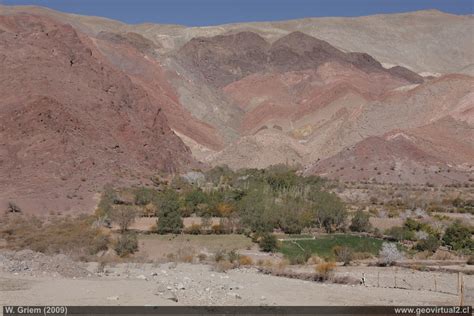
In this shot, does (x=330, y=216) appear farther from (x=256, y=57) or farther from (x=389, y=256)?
(x=256, y=57)

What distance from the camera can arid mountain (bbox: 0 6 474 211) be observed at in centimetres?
5538

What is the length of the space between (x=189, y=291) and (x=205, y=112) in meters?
87.9

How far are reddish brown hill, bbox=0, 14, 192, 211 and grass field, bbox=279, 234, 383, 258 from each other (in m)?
16.9

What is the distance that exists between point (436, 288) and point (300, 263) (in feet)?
24.7

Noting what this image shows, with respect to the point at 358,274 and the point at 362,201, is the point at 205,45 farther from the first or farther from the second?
the point at 358,274

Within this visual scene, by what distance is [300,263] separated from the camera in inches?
1172

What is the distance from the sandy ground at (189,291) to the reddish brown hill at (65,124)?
2547cm

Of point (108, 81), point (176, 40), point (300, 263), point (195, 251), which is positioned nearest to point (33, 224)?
point (195, 251)

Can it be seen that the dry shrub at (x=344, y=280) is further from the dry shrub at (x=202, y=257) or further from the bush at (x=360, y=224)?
the bush at (x=360, y=224)

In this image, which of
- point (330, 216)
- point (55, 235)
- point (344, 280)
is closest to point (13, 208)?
point (55, 235)

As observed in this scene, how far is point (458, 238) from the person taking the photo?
37688mm

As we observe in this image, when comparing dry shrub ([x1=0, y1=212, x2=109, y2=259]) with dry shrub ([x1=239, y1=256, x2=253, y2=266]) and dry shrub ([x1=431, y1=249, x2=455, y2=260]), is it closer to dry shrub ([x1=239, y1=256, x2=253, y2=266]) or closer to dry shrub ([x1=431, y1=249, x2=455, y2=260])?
dry shrub ([x1=239, y1=256, x2=253, y2=266])

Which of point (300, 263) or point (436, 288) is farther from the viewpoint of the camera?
point (300, 263)

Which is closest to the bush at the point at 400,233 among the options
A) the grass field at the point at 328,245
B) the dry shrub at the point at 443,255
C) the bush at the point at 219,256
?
the grass field at the point at 328,245
